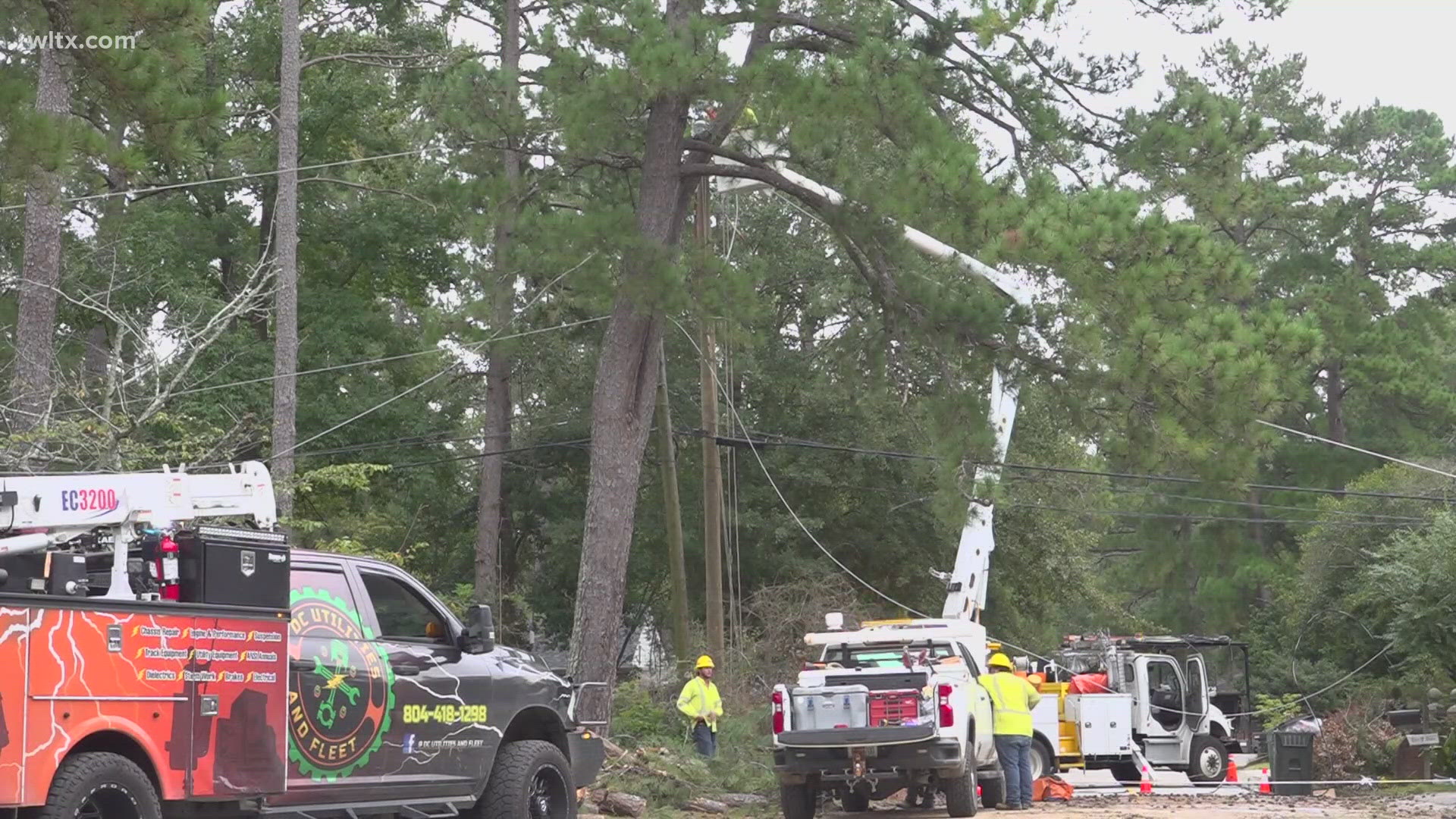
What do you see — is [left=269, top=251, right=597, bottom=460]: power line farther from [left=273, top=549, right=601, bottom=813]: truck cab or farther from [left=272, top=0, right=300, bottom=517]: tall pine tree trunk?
[left=273, top=549, right=601, bottom=813]: truck cab

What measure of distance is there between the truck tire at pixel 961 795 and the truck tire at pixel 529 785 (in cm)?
541

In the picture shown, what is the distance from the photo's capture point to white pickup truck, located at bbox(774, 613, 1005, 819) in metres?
16.7

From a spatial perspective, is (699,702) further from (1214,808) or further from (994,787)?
(1214,808)

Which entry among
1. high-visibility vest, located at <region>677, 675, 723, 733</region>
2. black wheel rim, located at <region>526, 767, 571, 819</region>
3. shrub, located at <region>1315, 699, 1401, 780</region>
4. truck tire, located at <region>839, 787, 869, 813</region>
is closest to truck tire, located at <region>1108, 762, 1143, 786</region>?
shrub, located at <region>1315, 699, 1401, 780</region>

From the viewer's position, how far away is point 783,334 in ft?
132

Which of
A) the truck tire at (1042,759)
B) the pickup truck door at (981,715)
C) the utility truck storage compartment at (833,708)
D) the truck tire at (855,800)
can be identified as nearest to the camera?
the utility truck storage compartment at (833,708)

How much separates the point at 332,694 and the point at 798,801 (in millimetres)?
7794

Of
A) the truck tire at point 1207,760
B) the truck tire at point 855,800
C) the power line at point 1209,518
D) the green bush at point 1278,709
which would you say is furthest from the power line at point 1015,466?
the green bush at point 1278,709

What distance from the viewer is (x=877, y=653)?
19.3 meters

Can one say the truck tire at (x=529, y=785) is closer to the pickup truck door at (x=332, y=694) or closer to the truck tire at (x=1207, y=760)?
the pickup truck door at (x=332, y=694)

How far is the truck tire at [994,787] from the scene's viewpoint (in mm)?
19344

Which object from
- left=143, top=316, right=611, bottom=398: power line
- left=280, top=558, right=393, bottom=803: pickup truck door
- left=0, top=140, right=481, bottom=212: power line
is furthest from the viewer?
left=143, top=316, right=611, bottom=398: power line

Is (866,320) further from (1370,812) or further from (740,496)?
(740,496)

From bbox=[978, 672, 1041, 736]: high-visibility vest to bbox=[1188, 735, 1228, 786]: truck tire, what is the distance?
9.88 metres
